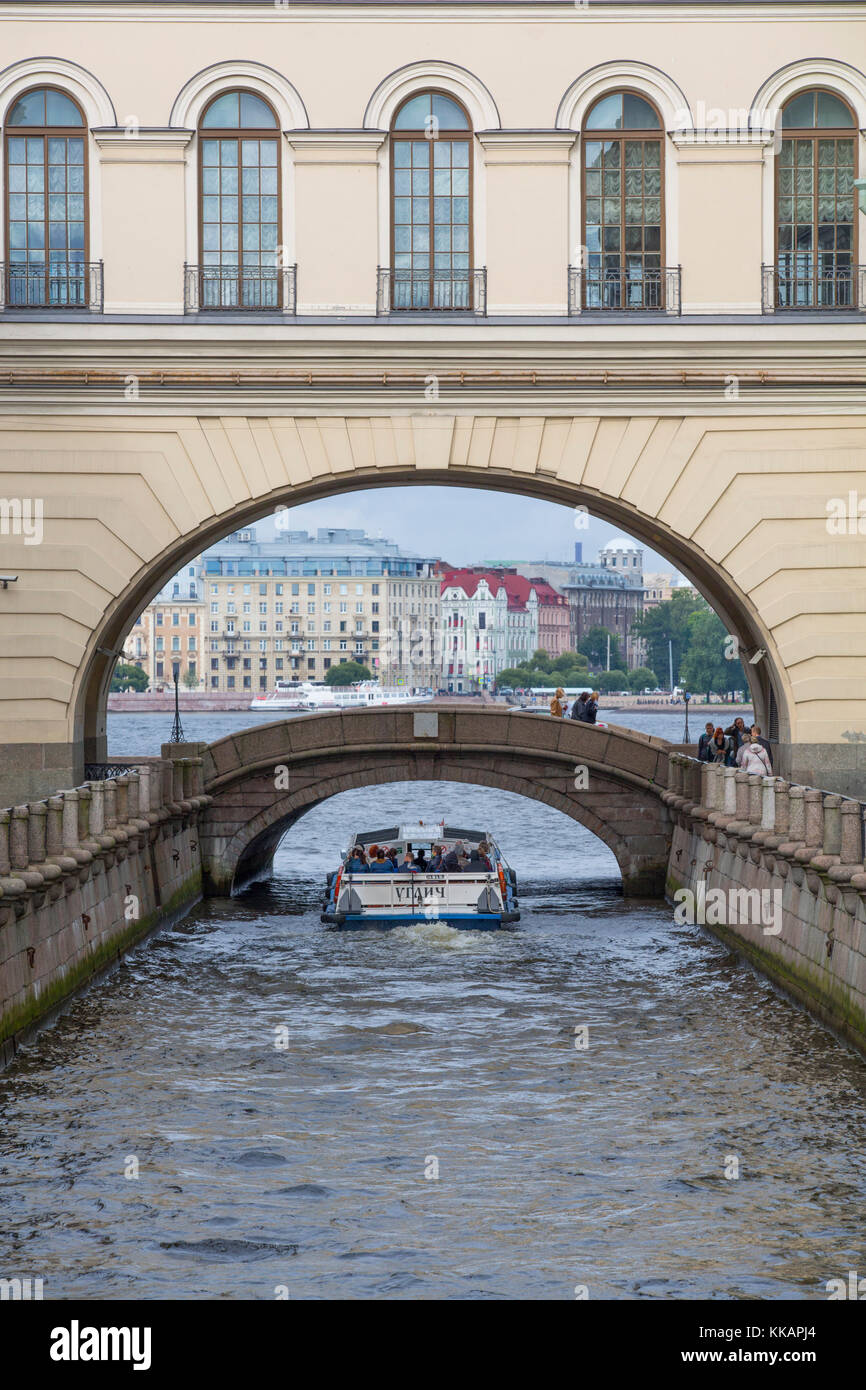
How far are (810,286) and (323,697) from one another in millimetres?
126808

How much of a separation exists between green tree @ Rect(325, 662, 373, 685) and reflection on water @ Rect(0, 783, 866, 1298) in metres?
141

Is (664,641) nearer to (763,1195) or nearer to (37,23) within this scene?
(37,23)

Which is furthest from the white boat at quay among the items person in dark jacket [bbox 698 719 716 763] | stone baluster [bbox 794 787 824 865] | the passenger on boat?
stone baluster [bbox 794 787 824 865]

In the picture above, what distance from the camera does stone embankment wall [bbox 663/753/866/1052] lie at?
19391mm

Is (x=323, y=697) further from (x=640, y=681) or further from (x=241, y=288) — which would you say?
(x=241, y=288)

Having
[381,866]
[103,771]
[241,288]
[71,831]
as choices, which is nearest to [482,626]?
[381,866]

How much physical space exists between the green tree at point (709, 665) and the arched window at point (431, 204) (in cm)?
9829

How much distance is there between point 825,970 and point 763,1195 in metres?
5.91

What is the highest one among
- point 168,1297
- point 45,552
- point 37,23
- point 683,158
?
point 37,23

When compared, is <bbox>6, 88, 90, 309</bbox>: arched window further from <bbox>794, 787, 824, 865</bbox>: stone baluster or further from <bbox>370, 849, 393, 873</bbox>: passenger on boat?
<bbox>794, 787, 824, 865</bbox>: stone baluster

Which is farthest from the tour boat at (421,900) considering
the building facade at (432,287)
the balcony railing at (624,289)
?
the balcony railing at (624,289)

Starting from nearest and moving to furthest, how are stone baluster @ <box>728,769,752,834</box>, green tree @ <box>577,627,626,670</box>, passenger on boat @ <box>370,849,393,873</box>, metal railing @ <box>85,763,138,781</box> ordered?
stone baluster @ <box>728,769,752,834</box> → metal railing @ <box>85,763,138,781</box> → passenger on boat @ <box>370,849,393,873</box> → green tree @ <box>577,627,626,670</box>
